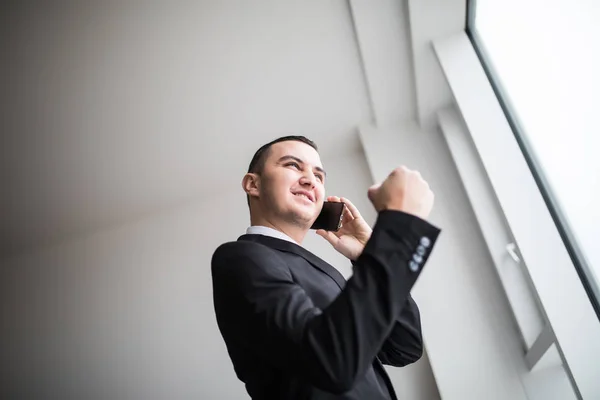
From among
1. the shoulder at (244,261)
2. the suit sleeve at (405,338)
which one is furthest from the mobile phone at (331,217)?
the shoulder at (244,261)

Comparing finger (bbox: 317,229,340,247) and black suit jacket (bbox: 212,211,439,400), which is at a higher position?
finger (bbox: 317,229,340,247)

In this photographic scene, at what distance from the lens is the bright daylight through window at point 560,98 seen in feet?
4.48

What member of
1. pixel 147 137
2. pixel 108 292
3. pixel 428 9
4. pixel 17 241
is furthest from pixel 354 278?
pixel 17 241

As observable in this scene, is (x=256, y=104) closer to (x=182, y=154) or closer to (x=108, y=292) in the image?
(x=182, y=154)

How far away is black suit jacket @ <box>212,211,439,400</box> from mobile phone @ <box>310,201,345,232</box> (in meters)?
0.42

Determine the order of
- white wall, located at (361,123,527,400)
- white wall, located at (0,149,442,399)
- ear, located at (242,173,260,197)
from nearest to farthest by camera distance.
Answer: ear, located at (242,173,260,197), white wall, located at (361,123,527,400), white wall, located at (0,149,442,399)

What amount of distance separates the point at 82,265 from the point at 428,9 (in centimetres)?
316

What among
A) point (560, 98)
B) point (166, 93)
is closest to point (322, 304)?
point (560, 98)

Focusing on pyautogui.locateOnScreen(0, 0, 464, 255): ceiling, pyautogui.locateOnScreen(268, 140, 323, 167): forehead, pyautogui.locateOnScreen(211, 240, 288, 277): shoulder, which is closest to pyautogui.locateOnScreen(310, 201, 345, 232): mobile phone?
pyautogui.locateOnScreen(268, 140, 323, 167): forehead

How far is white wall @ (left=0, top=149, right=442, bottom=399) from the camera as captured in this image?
301cm

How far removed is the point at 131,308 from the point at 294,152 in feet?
8.86

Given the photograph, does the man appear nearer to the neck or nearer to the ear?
the neck

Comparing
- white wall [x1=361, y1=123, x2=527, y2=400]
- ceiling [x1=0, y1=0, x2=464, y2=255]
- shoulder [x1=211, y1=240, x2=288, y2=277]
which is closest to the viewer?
shoulder [x1=211, y1=240, x2=288, y2=277]

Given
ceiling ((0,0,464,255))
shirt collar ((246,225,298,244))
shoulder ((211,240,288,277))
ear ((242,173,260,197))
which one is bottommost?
shoulder ((211,240,288,277))
